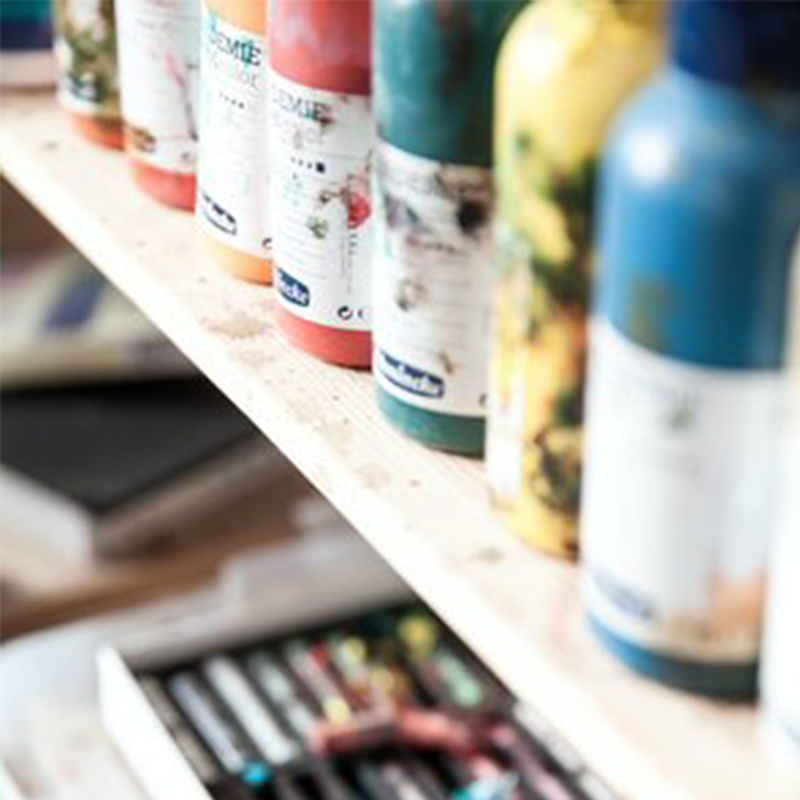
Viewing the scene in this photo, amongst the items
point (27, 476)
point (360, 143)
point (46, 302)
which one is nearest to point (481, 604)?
point (360, 143)

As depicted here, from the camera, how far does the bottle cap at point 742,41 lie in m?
0.51

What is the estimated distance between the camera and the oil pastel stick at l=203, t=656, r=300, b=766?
1.16 meters

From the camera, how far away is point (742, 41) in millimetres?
520

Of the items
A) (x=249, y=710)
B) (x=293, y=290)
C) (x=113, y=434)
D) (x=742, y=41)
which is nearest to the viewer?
(x=742, y=41)

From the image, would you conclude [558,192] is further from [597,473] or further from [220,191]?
[220,191]

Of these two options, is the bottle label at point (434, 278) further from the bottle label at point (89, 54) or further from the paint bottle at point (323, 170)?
the bottle label at point (89, 54)

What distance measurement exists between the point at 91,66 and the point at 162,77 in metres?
0.10

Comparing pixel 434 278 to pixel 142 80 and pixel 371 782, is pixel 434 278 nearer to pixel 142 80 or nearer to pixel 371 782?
pixel 142 80

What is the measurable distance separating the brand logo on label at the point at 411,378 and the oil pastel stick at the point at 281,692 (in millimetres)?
505

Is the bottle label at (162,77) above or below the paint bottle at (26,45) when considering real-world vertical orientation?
above

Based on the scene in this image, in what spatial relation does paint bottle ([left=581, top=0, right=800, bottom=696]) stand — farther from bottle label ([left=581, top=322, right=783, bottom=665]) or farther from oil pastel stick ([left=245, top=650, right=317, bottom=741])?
oil pastel stick ([left=245, top=650, right=317, bottom=741])

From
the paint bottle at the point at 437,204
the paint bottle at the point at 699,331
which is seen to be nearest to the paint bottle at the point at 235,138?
the paint bottle at the point at 437,204

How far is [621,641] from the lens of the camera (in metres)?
0.59

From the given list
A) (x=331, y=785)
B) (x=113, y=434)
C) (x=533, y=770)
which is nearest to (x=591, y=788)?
(x=533, y=770)
